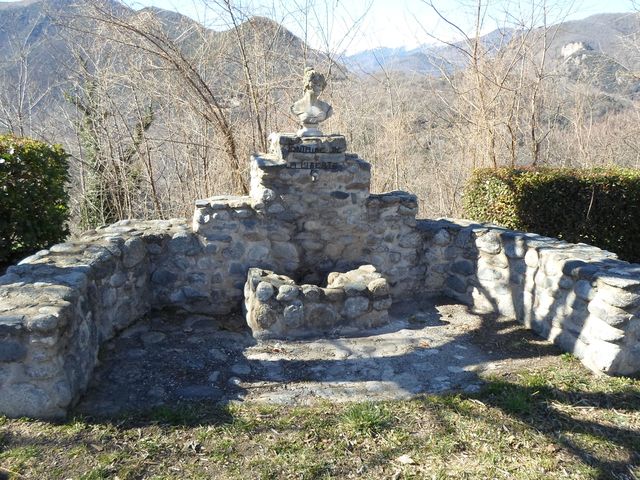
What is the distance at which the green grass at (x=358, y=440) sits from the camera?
270 centimetres

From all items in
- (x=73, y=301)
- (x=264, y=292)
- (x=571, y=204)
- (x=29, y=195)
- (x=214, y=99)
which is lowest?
(x=264, y=292)

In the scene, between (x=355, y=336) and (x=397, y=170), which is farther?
(x=397, y=170)

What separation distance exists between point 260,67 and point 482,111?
11.5ft

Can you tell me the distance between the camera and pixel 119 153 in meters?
7.75

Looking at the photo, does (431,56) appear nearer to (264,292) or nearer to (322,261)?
(322,261)

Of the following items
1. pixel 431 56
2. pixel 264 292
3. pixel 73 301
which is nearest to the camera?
pixel 73 301

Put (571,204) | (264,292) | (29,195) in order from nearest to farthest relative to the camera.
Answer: (264,292) < (29,195) < (571,204)

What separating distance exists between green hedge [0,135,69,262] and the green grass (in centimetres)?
279

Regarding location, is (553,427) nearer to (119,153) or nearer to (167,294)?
(167,294)

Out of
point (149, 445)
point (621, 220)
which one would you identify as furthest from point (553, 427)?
point (621, 220)

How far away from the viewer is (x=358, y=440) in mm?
2961

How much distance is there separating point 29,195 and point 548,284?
17.0ft

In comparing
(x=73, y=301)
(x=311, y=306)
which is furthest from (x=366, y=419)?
(x=73, y=301)

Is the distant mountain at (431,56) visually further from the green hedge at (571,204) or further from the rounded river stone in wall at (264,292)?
the rounded river stone in wall at (264,292)
